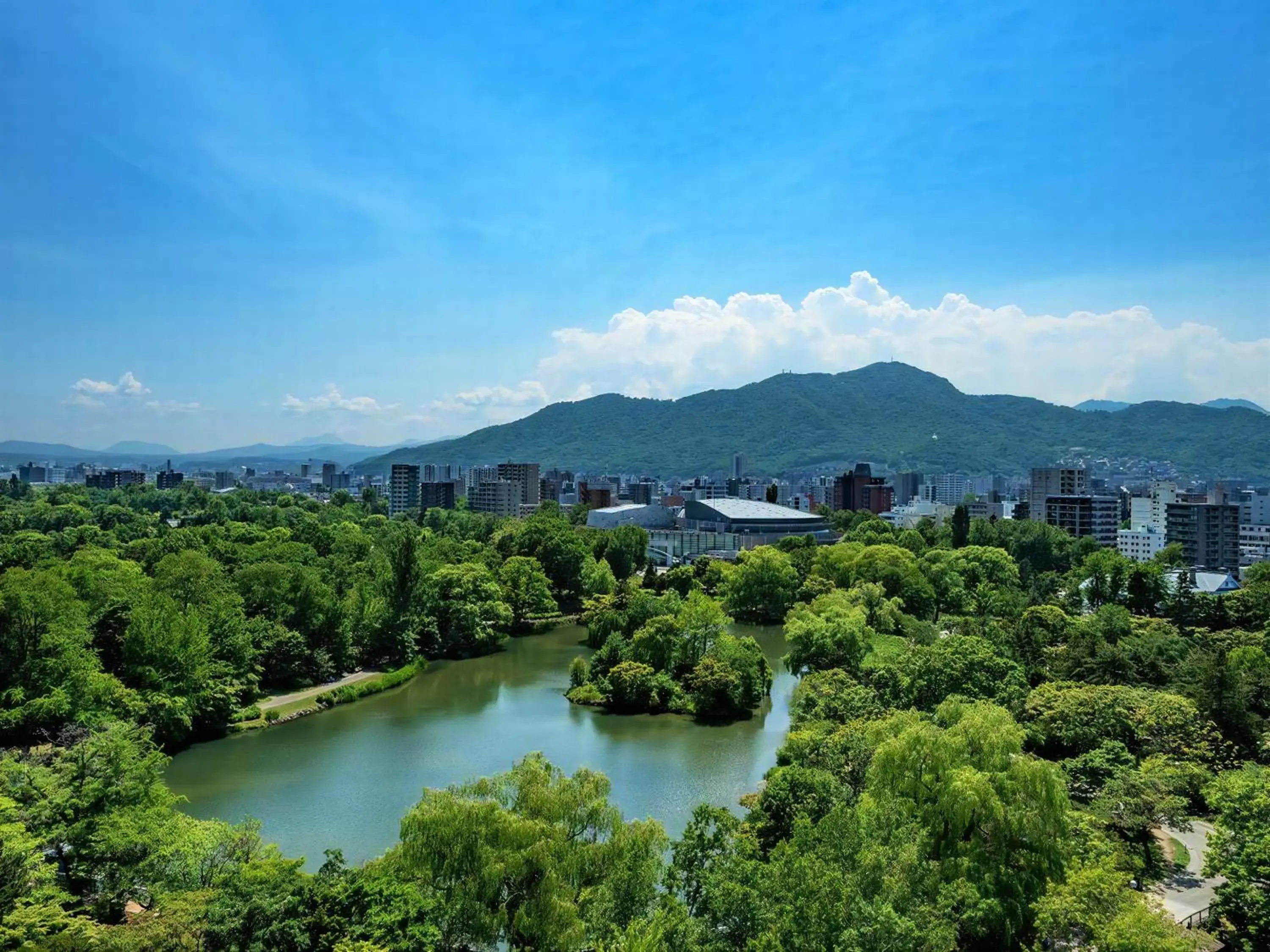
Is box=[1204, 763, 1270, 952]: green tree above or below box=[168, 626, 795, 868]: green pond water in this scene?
above

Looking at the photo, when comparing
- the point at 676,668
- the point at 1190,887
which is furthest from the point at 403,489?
the point at 1190,887

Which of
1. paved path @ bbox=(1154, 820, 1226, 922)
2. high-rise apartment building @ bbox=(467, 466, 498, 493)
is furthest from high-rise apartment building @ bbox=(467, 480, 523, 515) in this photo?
paved path @ bbox=(1154, 820, 1226, 922)

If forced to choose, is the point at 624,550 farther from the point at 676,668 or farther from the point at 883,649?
the point at 883,649

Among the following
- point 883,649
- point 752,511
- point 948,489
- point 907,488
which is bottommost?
point 883,649

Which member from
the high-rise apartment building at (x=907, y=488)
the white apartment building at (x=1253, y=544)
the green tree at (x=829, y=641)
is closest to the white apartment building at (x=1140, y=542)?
the white apartment building at (x=1253, y=544)

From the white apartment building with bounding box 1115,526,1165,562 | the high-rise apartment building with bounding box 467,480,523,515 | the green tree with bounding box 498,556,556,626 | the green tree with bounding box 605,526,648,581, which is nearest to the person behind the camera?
the green tree with bounding box 498,556,556,626

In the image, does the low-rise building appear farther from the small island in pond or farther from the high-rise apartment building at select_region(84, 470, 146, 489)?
the high-rise apartment building at select_region(84, 470, 146, 489)

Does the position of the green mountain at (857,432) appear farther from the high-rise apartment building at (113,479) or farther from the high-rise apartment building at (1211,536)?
the high-rise apartment building at (1211,536)
